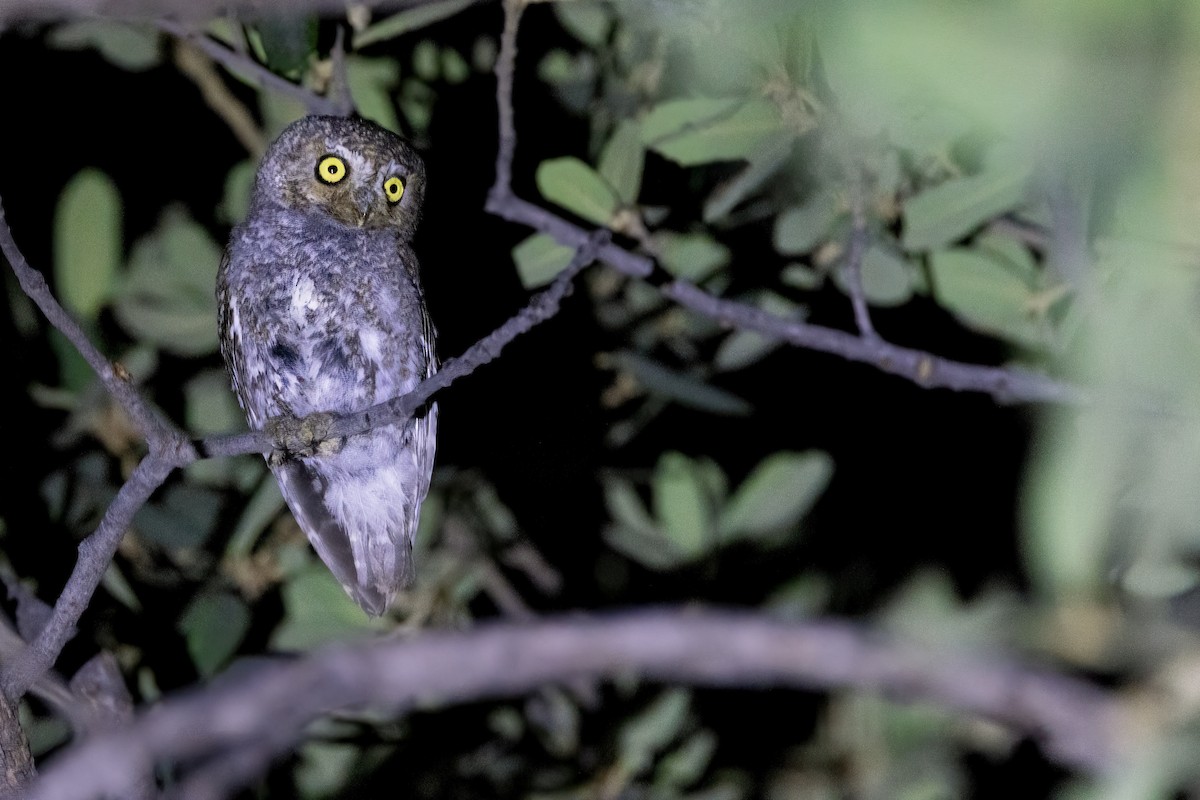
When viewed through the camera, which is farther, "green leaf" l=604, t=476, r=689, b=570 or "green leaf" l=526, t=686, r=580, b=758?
"green leaf" l=526, t=686, r=580, b=758

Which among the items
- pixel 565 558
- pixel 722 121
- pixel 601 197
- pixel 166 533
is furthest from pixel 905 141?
pixel 565 558

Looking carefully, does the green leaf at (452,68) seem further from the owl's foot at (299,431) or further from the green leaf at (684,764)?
the green leaf at (684,764)

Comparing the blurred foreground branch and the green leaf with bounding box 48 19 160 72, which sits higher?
the green leaf with bounding box 48 19 160 72

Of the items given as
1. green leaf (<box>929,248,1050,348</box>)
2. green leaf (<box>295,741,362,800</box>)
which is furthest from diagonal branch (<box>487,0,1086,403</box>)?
green leaf (<box>295,741,362,800</box>)

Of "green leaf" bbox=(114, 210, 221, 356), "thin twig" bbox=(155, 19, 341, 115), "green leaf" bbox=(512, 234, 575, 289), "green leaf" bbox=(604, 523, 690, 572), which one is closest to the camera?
"thin twig" bbox=(155, 19, 341, 115)

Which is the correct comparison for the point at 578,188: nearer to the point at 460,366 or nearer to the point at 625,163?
the point at 625,163

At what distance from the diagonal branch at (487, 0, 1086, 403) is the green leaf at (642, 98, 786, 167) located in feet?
1.14

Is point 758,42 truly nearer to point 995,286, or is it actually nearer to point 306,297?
point 995,286

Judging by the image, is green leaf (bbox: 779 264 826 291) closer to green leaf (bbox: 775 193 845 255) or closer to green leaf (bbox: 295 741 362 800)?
green leaf (bbox: 775 193 845 255)

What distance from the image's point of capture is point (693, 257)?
11.9ft

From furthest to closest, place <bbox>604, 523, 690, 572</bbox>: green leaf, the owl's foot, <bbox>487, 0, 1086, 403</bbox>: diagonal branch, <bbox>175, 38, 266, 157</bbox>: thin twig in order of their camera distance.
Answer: <bbox>175, 38, 266, 157</bbox>: thin twig
<bbox>604, 523, 690, 572</bbox>: green leaf
<bbox>487, 0, 1086, 403</bbox>: diagonal branch
the owl's foot

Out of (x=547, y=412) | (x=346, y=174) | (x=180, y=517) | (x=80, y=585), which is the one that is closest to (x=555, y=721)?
(x=547, y=412)

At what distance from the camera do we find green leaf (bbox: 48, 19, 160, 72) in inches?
147

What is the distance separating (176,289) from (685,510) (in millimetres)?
1781
